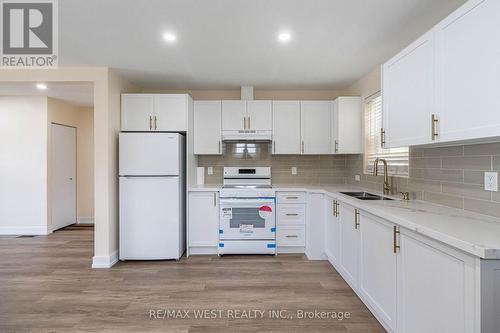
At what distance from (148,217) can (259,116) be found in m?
2.09

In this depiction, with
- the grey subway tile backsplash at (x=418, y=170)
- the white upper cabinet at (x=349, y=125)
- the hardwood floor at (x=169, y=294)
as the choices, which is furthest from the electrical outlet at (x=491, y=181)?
the white upper cabinet at (x=349, y=125)

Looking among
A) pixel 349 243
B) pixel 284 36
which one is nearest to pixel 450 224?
pixel 349 243

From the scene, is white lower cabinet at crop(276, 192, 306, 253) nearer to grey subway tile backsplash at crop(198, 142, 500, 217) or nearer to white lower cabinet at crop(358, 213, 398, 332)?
grey subway tile backsplash at crop(198, 142, 500, 217)

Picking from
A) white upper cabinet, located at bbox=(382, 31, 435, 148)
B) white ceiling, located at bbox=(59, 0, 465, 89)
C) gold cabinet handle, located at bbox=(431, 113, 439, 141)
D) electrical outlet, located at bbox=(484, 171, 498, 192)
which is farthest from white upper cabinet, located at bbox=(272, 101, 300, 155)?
electrical outlet, located at bbox=(484, 171, 498, 192)

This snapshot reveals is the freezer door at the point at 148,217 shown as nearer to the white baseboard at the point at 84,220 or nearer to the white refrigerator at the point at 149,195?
the white refrigerator at the point at 149,195

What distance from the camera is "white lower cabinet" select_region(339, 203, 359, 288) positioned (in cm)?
256

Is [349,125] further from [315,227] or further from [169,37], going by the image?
[169,37]

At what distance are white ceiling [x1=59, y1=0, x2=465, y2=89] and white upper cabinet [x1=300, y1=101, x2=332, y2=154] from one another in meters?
0.48

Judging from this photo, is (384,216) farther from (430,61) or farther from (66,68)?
(66,68)

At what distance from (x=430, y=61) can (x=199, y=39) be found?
195 cm

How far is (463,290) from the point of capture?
4.08 ft

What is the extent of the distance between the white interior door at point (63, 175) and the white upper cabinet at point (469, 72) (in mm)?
5847

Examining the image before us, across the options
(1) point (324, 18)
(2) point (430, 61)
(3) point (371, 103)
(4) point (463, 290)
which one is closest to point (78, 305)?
(4) point (463, 290)

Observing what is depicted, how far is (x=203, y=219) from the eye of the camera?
378 centimetres
